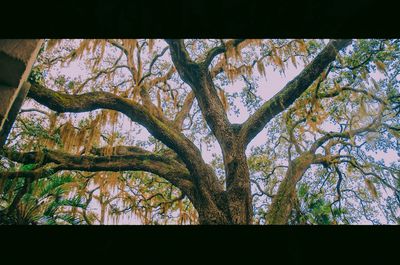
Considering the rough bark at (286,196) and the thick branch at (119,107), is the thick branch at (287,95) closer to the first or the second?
the thick branch at (119,107)

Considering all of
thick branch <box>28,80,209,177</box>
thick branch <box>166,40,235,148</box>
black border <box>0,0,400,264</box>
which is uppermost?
thick branch <box>166,40,235,148</box>

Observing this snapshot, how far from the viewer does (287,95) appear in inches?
212

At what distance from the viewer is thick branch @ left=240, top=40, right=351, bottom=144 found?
17.7 ft

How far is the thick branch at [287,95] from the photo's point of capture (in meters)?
5.38

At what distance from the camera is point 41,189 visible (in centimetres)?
538
